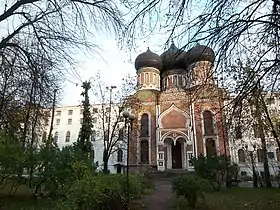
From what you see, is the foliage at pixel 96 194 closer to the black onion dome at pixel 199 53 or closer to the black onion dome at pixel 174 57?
the black onion dome at pixel 174 57

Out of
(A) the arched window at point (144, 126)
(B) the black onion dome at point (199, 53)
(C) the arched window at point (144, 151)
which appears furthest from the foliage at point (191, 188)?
(A) the arched window at point (144, 126)

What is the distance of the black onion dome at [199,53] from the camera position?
20.1 ft

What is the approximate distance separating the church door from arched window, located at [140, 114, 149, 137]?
386 cm

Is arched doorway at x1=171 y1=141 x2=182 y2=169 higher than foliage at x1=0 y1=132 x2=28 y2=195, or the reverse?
arched doorway at x1=171 y1=141 x2=182 y2=169

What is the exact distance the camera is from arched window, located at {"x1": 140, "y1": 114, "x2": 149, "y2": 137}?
37.4 meters

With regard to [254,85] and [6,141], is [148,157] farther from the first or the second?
[254,85]

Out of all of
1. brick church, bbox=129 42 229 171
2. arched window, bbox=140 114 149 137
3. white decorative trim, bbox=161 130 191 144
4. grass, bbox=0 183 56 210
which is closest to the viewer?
grass, bbox=0 183 56 210

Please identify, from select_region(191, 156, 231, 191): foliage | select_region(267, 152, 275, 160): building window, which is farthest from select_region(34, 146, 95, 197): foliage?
select_region(267, 152, 275, 160): building window

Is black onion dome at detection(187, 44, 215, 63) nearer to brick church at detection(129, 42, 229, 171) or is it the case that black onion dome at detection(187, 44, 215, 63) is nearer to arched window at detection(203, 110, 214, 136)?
brick church at detection(129, 42, 229, 171)

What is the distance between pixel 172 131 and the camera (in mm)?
35656

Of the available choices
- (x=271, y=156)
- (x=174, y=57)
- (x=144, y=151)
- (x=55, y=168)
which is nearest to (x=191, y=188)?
(x=55, y=168)

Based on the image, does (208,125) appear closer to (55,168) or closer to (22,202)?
(55,168)

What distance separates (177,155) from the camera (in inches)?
1462

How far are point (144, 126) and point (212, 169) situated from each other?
19.9 metres
